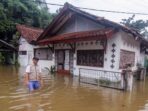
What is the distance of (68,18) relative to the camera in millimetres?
17500

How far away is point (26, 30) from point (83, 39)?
451 inches

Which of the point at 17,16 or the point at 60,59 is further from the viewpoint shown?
the point at 17,16

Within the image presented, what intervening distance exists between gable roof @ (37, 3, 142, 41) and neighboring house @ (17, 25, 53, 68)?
222cm

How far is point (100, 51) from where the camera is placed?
49.8 feet

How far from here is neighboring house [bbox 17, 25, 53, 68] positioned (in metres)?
21.2

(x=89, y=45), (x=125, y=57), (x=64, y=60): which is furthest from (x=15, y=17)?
(x=125, y=57)

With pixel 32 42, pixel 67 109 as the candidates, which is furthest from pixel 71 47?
pixel 67 109

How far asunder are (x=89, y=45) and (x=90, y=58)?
0.94m

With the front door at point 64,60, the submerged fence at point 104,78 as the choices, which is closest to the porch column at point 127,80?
the submerged fence at point 104,78

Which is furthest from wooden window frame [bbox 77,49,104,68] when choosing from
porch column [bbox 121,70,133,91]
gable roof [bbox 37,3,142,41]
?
porch column [bbox 121,70,133,91]

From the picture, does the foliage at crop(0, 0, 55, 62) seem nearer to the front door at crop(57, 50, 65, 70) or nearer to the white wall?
the white wall

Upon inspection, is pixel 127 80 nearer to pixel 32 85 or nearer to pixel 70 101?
pixel 70 101

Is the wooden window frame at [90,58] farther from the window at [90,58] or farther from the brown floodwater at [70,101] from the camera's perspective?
the brown floodwater at [70,101]

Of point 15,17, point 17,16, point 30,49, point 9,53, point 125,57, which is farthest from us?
point 17,16
